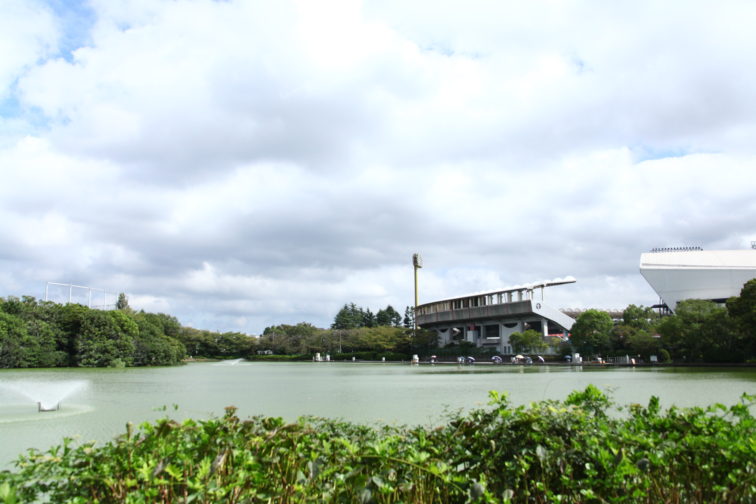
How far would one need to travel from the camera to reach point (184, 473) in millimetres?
Answer: 2451

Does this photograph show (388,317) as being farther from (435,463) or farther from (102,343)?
(435,463)

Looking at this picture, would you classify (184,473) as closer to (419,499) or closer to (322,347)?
(419,499)

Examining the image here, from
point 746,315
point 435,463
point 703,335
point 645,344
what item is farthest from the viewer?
point 645,344

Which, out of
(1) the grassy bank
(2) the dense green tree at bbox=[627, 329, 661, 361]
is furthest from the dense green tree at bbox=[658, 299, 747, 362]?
(1) the grassy bank

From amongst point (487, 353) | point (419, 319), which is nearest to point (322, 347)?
point (419, 319)

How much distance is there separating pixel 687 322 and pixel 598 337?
10.8 metres

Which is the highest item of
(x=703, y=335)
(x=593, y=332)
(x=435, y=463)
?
(x=593, y=332)

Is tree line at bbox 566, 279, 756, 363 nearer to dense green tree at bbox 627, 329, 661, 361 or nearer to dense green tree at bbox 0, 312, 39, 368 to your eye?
dense green tree at bbox 627, 329, 661, 361

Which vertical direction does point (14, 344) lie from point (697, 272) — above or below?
below

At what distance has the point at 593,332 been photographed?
49719 mm

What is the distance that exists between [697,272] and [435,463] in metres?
70.8

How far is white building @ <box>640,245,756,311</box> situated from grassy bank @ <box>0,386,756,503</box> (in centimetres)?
6862

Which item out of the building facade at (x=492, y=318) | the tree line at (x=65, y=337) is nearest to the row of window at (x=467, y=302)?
the building facade at (x=492, y=318)

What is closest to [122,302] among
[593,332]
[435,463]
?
[593,332]
